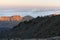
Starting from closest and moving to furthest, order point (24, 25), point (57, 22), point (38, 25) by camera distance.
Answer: point (57, 22), point (38, 25), point (24, 25)

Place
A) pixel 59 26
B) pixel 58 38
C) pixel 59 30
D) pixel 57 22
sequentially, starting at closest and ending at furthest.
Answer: pixel 58 38 < pixel 59 30 < pixel 59 26 < pixel 57 22

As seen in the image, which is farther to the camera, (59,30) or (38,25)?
(38,25)

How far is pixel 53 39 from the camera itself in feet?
53.4

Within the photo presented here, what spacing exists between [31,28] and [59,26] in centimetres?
427

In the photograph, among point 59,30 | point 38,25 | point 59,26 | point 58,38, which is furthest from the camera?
point 38,25

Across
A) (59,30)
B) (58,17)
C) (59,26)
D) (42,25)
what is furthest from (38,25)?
(59,30)

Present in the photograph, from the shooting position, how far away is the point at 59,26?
2245 cm

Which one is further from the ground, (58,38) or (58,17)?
(58,17)

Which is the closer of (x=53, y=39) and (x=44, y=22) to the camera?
(x=53, y=39)

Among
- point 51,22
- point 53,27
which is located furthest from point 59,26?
point 51,22

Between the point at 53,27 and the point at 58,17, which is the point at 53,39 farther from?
the point at 58,17

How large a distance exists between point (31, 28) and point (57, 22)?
299cm

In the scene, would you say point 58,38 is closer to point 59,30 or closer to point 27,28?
point 59,30

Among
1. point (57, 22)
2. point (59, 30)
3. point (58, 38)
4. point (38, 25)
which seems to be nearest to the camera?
point (58, 38)
